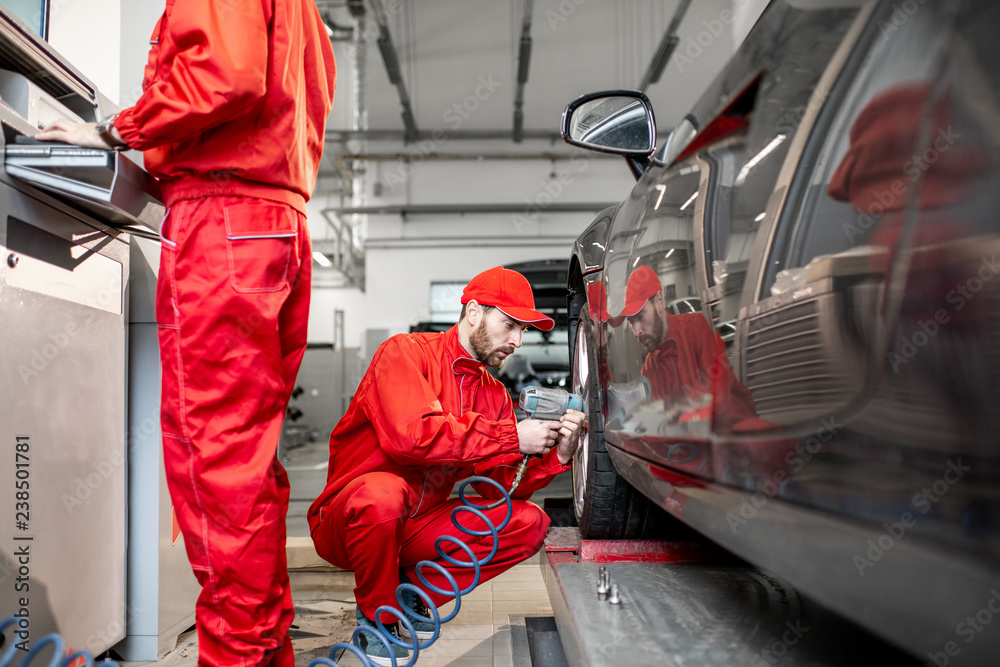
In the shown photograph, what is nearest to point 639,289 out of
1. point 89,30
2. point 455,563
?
point 455,563

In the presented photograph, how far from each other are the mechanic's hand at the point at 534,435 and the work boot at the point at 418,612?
612 mm

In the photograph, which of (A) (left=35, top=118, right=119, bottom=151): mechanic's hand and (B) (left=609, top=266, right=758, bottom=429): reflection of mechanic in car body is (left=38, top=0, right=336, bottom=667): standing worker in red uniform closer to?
(A) (left=35, top=118, right=119, bottom=151): mechanic's hand

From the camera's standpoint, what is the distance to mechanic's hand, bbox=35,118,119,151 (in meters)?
1.31

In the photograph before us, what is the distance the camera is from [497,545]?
190 centimetres

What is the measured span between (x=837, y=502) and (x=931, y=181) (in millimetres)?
303

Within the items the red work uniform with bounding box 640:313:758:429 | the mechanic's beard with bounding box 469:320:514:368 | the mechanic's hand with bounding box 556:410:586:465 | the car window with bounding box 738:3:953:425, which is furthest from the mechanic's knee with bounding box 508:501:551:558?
the car window with bounding box 738:3:953:425

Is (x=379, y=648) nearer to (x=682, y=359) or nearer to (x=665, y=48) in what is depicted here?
(x=682, y=359)

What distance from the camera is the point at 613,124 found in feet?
5.78

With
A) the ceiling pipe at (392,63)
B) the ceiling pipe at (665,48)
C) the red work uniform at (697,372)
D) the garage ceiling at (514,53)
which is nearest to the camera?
the red work uniform at (697,372)

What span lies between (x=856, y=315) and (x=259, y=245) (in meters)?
1.12

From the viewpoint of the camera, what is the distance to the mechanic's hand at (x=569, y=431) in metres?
1.77

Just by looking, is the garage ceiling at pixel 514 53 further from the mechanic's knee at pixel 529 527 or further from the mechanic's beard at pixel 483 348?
the mechanic's knee at pixel 529 527

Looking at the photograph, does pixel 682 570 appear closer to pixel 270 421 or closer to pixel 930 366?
pixel 270 421

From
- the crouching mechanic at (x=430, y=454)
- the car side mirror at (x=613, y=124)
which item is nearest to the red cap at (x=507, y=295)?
the crouching mechanic at (x=430, y=454)
